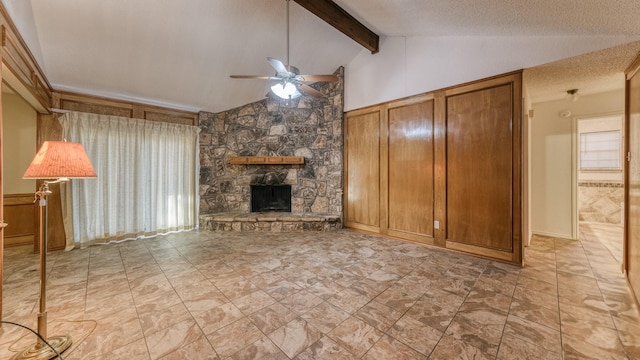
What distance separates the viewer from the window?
5551 millimetres

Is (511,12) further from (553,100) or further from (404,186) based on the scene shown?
(553,100)

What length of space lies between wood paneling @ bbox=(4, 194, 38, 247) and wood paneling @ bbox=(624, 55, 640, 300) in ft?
25.3

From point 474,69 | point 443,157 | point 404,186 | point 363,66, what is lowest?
point 404,186

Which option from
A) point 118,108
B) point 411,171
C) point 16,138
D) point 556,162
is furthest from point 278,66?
point 556,162

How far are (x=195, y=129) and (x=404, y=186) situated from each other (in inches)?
162

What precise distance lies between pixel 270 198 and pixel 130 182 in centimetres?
250

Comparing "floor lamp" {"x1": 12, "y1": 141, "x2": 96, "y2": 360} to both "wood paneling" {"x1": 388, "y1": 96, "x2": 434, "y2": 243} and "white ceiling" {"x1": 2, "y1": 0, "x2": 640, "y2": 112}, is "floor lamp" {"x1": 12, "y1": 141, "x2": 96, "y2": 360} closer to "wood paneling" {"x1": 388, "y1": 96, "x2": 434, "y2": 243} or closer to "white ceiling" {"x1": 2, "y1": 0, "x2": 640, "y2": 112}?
"white ceiling" {"x1": 2, "y1": 0, "x2": 640, "y2": 112}

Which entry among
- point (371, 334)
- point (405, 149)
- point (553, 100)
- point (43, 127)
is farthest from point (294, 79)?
point (553, 100)

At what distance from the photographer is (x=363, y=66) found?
4562 mm

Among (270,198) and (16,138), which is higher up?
(16,138)

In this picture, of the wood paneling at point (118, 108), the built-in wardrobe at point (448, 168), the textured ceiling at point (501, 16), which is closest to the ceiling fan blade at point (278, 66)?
the textured ceiling at point (501, 16)

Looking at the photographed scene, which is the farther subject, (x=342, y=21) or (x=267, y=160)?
(x=267, y=160)

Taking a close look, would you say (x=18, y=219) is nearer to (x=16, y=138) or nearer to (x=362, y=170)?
(x=16, y=138)

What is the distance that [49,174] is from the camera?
1521mm
